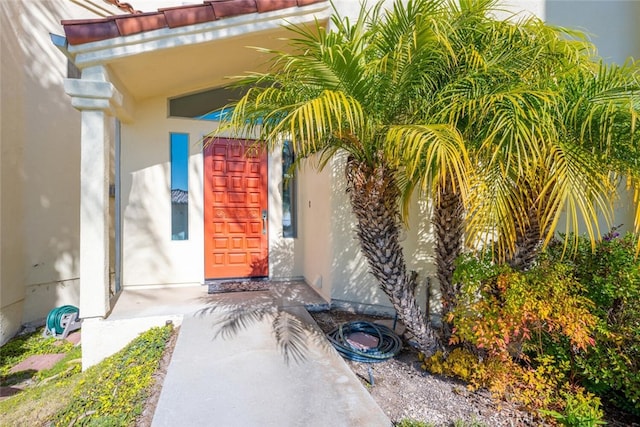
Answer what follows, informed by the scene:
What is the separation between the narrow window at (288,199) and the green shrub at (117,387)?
9.16 feet

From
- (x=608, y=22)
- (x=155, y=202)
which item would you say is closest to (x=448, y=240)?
(x=155, y=202)

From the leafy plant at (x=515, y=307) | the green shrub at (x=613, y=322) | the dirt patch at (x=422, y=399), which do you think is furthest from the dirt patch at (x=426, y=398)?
the green shrub at (x=613, y=322)

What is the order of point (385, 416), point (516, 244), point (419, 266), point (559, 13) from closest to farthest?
point (385, 416) → point (516, 244) → point (419, 266) → point (559, 13)

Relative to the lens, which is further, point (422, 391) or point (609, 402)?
point (609, 402)

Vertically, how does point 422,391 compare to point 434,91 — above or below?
below

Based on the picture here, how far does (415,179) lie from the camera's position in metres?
3.21

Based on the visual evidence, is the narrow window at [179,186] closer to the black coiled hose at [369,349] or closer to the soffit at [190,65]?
the soffit at [190,65]

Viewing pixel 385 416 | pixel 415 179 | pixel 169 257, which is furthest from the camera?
pixel 169 257

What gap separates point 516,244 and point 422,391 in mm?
1645

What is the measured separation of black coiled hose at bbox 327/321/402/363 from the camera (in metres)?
3.26

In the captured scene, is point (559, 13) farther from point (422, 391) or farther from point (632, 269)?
point (422, 391)

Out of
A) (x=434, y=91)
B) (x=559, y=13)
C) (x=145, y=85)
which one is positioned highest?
(x=559, y=13)

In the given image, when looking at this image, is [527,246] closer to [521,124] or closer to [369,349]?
[521,124]

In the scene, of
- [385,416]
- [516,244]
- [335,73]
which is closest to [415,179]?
[516,244]
